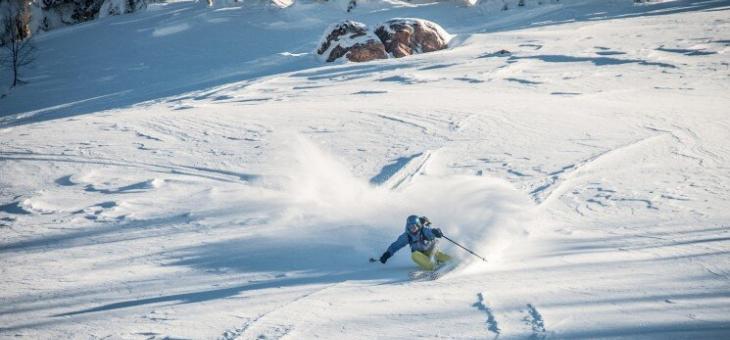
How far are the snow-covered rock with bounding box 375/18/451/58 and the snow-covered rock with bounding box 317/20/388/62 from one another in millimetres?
391

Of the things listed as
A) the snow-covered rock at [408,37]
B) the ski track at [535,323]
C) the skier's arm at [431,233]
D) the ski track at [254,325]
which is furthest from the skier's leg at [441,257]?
the snow-covered rock at [408,37]

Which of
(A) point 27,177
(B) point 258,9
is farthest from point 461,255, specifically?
(B) point 258,9

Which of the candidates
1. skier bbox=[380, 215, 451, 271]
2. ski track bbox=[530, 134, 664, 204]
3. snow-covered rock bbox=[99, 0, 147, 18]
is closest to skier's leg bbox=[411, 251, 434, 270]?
skier bbox=[380, 215, 451, 271]

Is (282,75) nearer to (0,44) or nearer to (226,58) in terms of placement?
(226,58)

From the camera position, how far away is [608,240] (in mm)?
7441

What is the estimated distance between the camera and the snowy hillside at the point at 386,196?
19.3ft

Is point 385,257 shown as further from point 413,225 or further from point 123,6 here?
point 123,6

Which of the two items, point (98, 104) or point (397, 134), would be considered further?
point (98, 104)

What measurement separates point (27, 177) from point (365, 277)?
7.35 metres

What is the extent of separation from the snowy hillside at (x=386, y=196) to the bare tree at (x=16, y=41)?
4.93 m

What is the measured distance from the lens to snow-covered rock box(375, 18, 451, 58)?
20.1 metres

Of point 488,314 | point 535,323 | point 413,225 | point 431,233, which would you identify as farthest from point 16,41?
point 535,323

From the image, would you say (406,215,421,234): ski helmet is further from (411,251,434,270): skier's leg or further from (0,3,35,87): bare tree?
(0,3,35,87): bare tree

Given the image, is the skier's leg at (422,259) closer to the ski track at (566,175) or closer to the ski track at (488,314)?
the ski track at (488,314)
